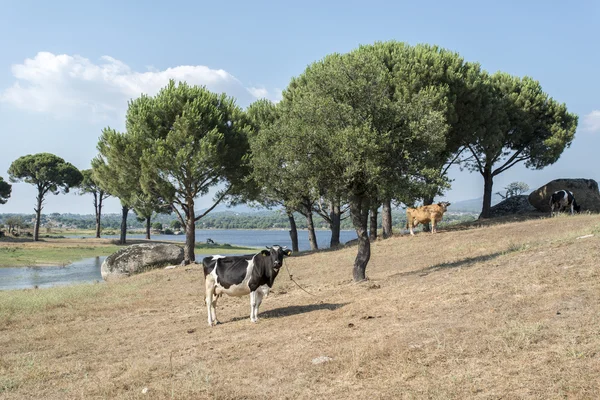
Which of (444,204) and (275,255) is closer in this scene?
(275,255)

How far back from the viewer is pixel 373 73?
748 inches

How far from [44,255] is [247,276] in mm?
46787

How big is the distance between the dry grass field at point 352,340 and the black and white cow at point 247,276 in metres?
0.73

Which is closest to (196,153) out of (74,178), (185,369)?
(185,369)

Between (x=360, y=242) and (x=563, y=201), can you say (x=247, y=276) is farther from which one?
(x=563, y=201)

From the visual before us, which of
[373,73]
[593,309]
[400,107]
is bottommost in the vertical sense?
[593,309]

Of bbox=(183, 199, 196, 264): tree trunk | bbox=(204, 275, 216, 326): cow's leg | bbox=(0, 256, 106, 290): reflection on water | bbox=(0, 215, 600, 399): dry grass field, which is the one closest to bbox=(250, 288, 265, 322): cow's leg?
bbox=(0, 215, 600, 399): dry grass field

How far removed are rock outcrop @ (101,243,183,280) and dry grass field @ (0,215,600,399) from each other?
1482cm

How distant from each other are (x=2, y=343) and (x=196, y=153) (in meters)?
21.0

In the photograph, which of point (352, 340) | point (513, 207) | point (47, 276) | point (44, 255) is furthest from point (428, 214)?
point (44, 255)

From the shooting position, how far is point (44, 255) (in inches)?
2042

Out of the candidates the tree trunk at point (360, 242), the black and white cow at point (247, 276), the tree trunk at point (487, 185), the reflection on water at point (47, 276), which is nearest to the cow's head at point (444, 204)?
the tree trunk at point (487, 185)

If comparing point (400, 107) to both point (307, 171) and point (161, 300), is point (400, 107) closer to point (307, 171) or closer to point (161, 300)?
point (307, 171)

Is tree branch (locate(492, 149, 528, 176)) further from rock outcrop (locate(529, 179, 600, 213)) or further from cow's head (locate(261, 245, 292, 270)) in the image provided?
cow's head (locate(261, 245, 292, 270))
